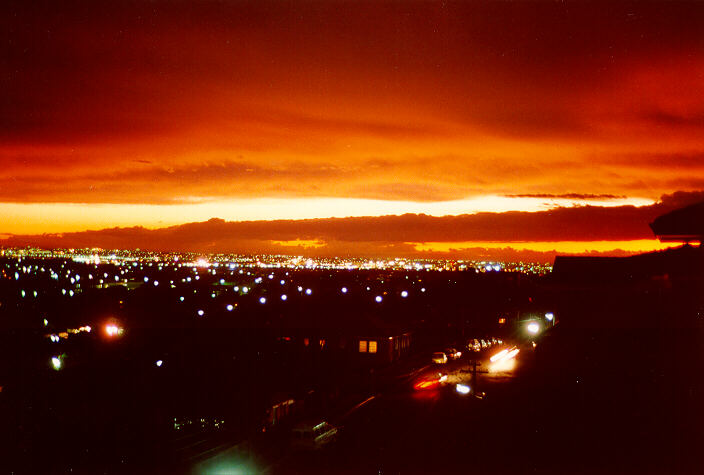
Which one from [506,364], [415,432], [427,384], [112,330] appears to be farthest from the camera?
[112,330]

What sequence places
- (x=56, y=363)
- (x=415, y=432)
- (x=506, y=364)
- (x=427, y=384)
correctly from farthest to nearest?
(x=427, y=384) < (x=56, y=363) < (x=506, y=364) < (x=415, y=432)

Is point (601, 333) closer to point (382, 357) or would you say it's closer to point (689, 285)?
point (689, 285)

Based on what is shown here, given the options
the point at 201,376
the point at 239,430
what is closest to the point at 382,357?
the point at 201,376

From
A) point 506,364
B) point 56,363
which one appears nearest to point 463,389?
point 506,364

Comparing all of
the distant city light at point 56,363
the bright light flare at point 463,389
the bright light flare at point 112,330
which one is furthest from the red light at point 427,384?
the bright light flare at point 112,330

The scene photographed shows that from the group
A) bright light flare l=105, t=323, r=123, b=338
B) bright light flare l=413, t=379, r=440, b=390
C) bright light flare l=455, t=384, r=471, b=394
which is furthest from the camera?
bright light flare l=105, t=323, r=123, b=338

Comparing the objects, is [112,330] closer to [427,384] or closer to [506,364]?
[427,384]

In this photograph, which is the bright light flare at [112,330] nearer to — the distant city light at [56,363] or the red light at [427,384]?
the distant city light at [56,363]

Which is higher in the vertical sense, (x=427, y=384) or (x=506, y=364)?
(x=506, y=364)

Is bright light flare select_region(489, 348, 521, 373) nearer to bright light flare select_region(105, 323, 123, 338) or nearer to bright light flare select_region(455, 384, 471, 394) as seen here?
bright light flare select_region(455, 384, 471, 394)

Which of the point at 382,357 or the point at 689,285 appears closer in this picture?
the point at 689,285

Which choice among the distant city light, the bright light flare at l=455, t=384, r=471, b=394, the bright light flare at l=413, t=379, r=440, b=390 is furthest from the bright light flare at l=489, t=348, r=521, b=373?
the distant city light
